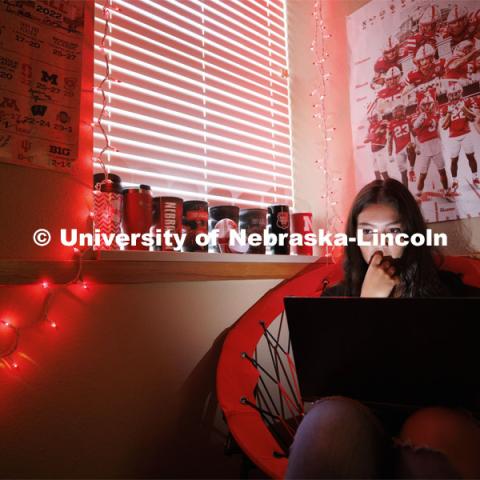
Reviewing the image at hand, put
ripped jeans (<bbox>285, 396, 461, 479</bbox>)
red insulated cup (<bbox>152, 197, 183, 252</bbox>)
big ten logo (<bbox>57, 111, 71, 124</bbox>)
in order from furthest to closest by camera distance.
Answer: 1. red insulated cup (<bbox>152, 197, 183, 252</bbox>)
2. big ten logo (<bbox>57, 111, 71, 124</bbox>)
3. ripped jeans (<bbox>285, 396, 461, 479</bbox>)

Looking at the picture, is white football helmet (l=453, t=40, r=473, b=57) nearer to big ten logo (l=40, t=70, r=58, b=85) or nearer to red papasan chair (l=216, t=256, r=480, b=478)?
red papasan chair (l=216, t=256, r=480, b=478)

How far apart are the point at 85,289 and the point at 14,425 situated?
0.31 meters

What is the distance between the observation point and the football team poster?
3.42ft

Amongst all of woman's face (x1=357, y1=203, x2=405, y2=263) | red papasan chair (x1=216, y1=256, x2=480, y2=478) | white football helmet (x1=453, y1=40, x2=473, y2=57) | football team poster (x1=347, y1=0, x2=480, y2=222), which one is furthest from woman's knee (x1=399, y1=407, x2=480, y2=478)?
white football helmet (x1=453, y1=40, x2=473, y2=57)

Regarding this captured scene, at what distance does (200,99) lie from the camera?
48.6 inches

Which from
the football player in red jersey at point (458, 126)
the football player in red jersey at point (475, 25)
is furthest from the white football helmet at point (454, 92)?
the football player in red jersey at point (475, 25)

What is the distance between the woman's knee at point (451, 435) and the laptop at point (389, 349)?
0.02 meters

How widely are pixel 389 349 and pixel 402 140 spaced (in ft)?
2.61

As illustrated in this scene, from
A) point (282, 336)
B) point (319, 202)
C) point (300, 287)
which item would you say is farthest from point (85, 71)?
point (282, 336)

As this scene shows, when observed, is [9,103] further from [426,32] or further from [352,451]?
[426,32]

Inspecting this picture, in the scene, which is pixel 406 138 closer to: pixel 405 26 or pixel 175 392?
pixel 405 26

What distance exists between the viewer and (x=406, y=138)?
1.17 m

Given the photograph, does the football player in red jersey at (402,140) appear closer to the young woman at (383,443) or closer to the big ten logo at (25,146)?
the young woman at (383,443)

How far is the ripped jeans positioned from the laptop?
0.05 meters
